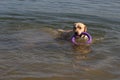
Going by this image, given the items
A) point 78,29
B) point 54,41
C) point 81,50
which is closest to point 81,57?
point 81,50

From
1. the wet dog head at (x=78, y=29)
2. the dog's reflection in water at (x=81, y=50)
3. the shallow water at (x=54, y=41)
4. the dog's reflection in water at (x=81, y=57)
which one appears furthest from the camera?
the wet dog head at (x=78, y=29)

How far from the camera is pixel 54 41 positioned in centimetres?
1070

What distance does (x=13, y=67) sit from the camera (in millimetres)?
7816

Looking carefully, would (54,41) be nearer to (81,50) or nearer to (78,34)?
(78,34)

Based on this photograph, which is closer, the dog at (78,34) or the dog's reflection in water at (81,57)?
the dog's reflection in water at (81,57)

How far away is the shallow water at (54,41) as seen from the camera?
7.64 metres

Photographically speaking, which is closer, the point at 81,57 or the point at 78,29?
the point at 81,57

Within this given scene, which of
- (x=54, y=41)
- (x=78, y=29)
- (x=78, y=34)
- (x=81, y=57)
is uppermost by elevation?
(x=78, y=29)

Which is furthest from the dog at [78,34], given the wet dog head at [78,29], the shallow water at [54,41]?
the shallow water at [54,41]

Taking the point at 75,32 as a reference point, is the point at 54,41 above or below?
below

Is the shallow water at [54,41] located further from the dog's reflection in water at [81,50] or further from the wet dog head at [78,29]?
the wet dog head at [78,29]

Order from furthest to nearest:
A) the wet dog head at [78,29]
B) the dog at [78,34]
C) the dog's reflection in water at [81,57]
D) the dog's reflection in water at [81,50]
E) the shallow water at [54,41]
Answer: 1. the wet dog head at [78,29]
2. the dog at [78,34]
3. the dog's reflection in water at [81,50]
4. the dog's reflection in water at [81,57]
5. the shallow water at [54,41]

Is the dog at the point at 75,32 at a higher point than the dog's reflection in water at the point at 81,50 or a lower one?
higher

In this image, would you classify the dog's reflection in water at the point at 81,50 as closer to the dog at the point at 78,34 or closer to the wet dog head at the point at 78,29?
the dog at the point at 78,34
